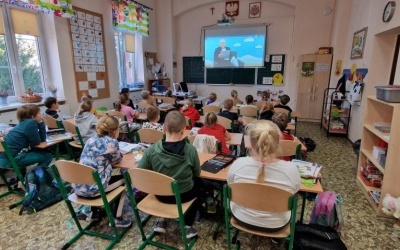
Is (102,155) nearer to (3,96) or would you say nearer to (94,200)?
(94,200)

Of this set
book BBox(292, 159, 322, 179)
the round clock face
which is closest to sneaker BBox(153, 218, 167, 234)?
book BBox(292, 159, 322, 179)

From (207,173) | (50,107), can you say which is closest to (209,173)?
(207,173)

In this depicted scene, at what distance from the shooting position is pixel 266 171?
1490 millimetres

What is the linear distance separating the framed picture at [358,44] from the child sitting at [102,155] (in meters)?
4.72

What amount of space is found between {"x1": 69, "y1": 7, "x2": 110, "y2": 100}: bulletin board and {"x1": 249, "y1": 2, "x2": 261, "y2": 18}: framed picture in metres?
4.02

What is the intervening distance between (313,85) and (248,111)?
9.43ft

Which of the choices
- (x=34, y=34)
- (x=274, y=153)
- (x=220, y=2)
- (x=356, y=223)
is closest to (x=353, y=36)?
(x=220, y=2)

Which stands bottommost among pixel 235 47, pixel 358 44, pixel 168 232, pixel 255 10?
pixel 168 232

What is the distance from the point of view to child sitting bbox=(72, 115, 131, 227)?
1938mm

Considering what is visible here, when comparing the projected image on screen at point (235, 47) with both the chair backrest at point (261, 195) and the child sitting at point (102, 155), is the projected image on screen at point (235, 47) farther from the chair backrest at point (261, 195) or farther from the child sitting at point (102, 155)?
the chair backrest at point (261, 195)

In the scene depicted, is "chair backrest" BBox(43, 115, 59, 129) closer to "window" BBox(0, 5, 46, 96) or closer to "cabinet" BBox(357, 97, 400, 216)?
"window" BBox(0, 5, 46, 96)

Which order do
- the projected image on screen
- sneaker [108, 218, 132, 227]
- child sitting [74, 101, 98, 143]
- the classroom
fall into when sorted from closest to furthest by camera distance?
1. sneaker [108, 218, 132, 227]
2. the classroom
3. child sitting [74, 101, 98, 143]
4. the projected image on screen

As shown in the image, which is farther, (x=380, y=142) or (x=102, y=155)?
(x=380, y=142)

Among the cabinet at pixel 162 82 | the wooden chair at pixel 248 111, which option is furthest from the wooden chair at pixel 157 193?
the cabinet at pixel 162 82
